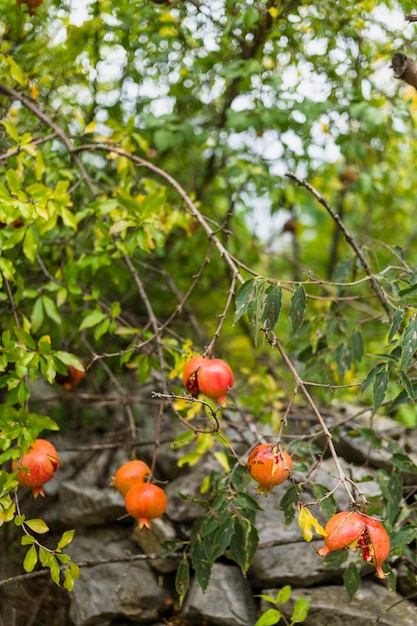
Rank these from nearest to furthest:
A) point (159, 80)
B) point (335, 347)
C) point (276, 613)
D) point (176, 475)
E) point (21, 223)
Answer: point (276, 613), point (21, 223), point (335, 347), point (176, 475), point (159, 80)

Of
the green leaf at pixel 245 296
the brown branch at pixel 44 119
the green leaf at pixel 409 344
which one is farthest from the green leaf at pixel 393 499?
the brown branch at pixel 44 119

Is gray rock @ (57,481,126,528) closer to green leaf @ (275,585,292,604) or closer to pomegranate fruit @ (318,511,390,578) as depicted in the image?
green leaf @ (275,585,292,604)

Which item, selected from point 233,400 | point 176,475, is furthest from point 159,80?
point 176,475

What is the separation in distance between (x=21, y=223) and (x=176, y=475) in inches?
51.0

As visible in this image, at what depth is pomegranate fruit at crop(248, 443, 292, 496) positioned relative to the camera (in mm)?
1541

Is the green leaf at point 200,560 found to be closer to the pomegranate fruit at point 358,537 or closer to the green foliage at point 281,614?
the green foliage at point 281,614

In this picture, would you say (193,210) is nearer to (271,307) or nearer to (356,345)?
(271,307)

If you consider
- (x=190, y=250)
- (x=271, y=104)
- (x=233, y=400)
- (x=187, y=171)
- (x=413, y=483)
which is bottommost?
(x=413, y=483)

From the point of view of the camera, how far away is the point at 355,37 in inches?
110

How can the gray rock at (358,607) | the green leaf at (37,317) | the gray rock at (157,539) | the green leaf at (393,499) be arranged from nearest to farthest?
the green leaf at (393,499), the gray rock at (358,607), the green leaf at (37,317), the gray rock at (157,539)

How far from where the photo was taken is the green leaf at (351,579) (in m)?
1.92

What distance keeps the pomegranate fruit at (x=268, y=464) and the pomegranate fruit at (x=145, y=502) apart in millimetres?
372

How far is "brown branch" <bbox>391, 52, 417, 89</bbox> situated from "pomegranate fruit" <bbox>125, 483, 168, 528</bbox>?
1.49m

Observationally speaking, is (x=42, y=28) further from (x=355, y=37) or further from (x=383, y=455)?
(x=383, y=455)
